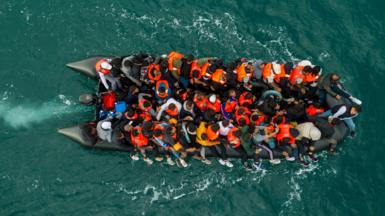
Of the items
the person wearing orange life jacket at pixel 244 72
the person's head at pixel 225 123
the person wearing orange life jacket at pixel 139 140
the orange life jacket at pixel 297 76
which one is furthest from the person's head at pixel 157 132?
the orange life jacket at pixel 297 76

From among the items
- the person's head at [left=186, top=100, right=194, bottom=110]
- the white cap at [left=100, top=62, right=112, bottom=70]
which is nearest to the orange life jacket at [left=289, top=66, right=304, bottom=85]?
the person's head at [left=186, top=100, right=194, bottom=110]

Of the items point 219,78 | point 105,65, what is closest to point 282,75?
point 219,78

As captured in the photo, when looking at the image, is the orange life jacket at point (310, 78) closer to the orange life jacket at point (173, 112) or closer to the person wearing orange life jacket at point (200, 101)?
the person wearing orange life jacket at point (200, 101)

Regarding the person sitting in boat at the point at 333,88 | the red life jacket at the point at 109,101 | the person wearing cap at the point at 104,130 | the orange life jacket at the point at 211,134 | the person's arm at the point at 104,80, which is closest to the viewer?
the orange life jacket at the point at 211,134

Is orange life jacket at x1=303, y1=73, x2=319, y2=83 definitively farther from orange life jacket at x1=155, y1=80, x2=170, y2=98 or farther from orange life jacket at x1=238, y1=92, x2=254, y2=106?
orange life jacket at x1=155, y1=80, x2=170, y2=98

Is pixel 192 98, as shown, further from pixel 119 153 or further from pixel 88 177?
pixel 88 177

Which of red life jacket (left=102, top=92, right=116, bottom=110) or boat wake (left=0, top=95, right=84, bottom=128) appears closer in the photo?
red life jacket (left=102, top=92, right=116, bottom=110)

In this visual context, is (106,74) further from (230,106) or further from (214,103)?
(230,106)
